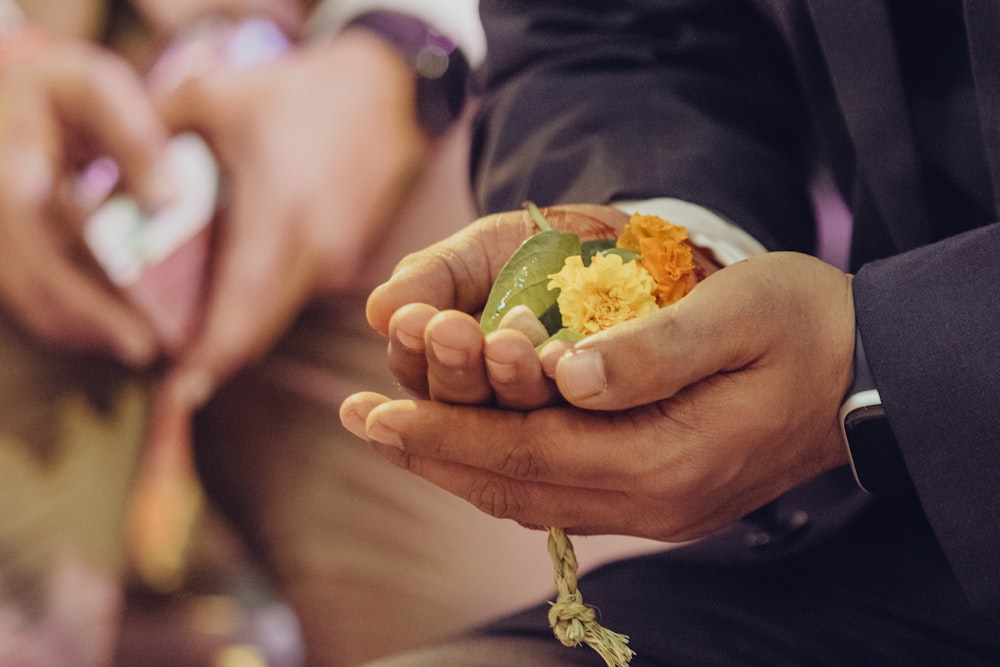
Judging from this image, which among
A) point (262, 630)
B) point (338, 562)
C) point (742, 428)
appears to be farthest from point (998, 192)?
point (262, 630)

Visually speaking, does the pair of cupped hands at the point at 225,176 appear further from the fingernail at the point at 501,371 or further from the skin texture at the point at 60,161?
the fingernail at the point at 501,371

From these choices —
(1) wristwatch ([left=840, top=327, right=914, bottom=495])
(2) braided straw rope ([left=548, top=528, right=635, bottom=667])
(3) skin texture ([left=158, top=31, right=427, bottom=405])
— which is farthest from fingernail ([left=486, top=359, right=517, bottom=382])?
A: (3) skin texture ([left=158, top=31, right=427, bottom=405])

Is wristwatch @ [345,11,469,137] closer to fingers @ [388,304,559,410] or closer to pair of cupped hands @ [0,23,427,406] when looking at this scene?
pair of cupped hands @ [0,23,427,406]

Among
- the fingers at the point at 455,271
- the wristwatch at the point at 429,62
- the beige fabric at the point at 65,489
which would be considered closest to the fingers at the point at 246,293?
the beige fabric at the point at 65,489

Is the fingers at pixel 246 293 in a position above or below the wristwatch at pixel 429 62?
below

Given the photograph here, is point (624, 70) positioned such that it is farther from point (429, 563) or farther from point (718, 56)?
point (429, 563)

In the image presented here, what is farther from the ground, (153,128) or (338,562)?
(153,128)
